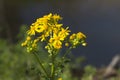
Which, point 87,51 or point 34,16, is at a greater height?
point 34,16

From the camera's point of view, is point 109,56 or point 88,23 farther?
point 88,23

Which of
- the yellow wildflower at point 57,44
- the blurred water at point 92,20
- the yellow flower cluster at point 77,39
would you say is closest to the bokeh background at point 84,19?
the blurred water at point 92,20

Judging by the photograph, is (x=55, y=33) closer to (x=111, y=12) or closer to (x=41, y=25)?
(x=41, y=25)

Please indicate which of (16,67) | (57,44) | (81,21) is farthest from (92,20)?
(57,44)

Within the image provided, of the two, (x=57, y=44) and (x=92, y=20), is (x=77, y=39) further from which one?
(x=92, y=20)

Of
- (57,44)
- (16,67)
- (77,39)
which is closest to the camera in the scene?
(57,44)

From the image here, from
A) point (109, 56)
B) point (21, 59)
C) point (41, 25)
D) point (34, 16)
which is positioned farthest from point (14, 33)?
point (41, 25)

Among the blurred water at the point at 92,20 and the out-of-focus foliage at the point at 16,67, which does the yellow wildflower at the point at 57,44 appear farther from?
the blurred water at the point at 92,20
